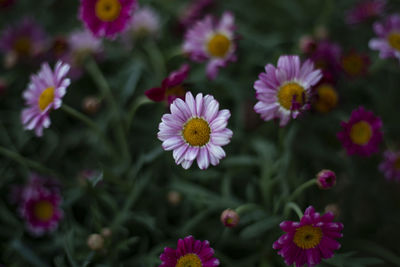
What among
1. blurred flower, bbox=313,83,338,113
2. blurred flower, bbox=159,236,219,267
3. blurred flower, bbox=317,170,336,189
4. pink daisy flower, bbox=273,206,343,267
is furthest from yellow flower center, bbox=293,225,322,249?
blurred flower, bbox=313,83,338,113

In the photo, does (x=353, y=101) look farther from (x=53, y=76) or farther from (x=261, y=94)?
(x=53, y=76)

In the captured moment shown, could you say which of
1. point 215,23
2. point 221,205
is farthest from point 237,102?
point 221,205

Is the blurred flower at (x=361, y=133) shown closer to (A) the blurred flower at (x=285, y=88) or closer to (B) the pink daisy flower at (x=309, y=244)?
(A) the blurred flower at (x=285, y=88)

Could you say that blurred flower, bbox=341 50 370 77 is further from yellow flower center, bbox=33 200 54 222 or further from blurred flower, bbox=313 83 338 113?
yellow flower center, bbox=33 200 54 222

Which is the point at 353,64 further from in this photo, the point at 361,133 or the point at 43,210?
the point at 43,210

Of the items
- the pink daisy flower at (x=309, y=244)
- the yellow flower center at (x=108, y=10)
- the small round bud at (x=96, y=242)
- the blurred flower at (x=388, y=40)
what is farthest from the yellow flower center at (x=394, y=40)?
the small round bud at (x=96, y=242)

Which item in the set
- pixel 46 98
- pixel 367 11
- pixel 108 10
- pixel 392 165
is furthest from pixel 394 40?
pixel 46 98

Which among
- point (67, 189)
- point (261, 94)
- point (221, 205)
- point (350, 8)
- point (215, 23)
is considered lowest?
point (221, 205)
